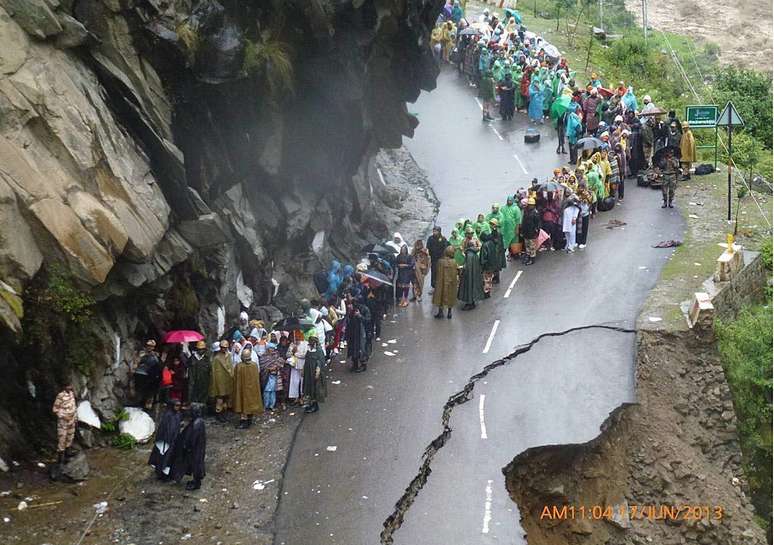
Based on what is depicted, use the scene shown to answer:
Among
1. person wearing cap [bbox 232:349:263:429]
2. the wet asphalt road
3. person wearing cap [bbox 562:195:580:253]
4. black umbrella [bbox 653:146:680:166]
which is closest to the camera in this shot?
the wet asphalt road

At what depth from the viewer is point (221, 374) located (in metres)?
19.9

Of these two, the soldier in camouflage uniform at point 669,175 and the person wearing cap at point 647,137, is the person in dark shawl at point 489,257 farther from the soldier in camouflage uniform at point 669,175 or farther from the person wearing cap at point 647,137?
the person wearing cap at point 647,137

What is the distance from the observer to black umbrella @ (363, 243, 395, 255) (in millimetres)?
25983

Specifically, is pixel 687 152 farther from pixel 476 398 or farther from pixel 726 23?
pixel 726 23

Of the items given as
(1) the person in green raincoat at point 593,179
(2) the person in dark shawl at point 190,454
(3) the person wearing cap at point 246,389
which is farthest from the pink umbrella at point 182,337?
(1) the person in green raincoat at point 593,179

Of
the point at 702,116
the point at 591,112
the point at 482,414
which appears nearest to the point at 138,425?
the point at 482,414

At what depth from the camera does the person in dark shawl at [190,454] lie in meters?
17.6

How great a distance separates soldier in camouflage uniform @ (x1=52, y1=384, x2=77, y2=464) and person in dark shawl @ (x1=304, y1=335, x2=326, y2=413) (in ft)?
15.0

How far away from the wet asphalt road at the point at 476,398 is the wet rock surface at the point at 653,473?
39cm

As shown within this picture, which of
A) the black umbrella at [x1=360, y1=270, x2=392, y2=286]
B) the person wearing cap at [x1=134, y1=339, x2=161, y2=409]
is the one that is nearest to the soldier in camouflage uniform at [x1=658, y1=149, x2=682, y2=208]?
the black umbrella at [x1=360, y1=270, x2=392, y2=286]

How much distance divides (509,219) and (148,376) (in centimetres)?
1050

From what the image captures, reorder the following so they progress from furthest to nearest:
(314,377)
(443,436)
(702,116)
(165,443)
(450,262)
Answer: (702,116), (450,262), (314,377), (443,436), (165,443)

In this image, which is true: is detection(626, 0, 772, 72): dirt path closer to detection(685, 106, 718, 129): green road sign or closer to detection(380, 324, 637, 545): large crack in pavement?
detection(685, 106, 718, 129): green road sign

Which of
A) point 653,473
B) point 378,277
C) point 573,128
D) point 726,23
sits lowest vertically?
point 653,473
